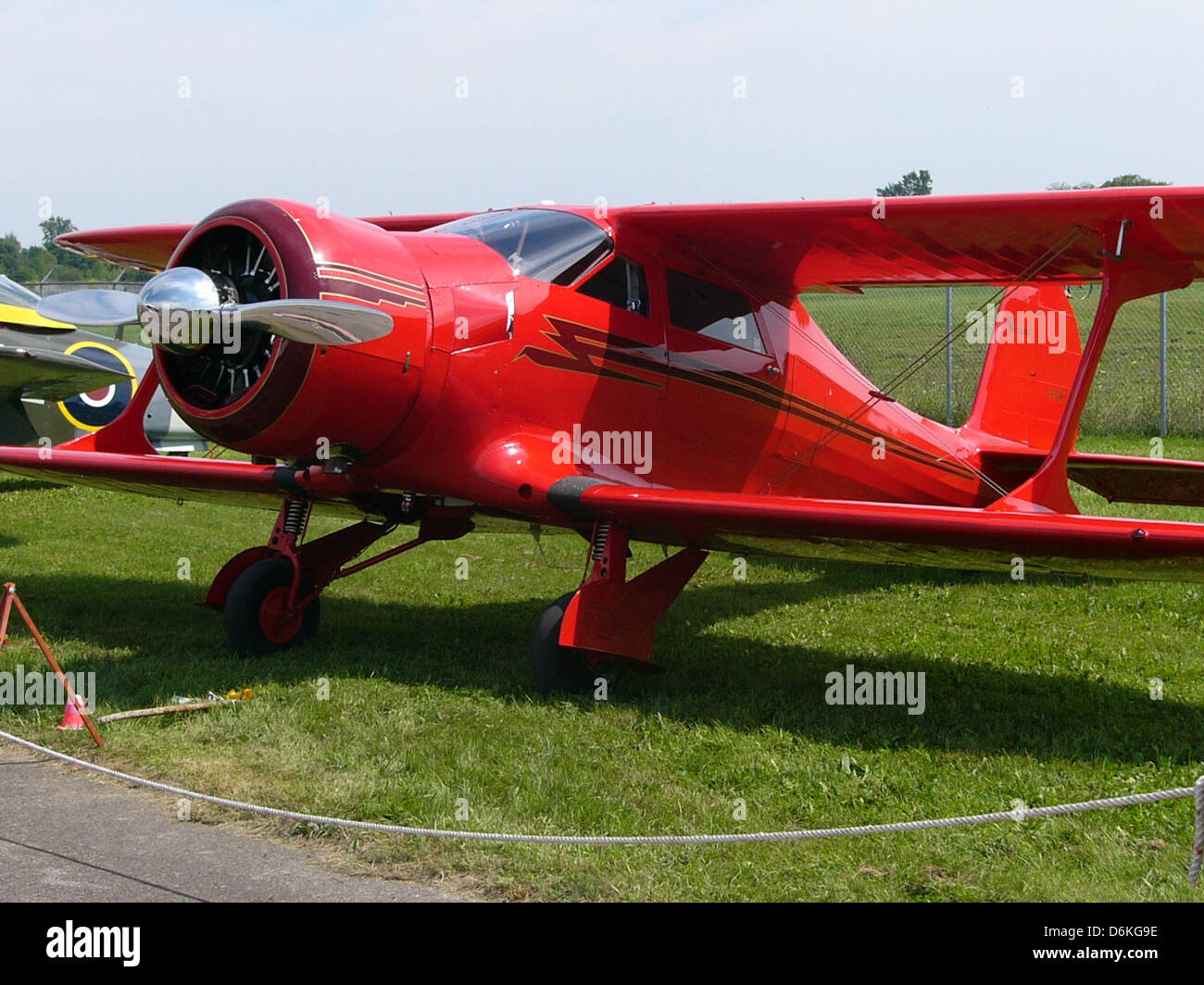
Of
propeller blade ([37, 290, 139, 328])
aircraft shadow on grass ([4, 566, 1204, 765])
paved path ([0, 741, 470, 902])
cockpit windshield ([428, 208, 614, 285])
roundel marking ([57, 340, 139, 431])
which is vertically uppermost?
cockpit windshield ([428, 208, 614, 285])

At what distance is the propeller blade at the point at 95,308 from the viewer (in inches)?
278

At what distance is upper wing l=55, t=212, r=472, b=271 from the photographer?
9.01 meters

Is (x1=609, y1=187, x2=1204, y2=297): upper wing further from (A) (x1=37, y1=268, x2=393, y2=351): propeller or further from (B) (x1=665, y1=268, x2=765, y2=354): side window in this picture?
(A) (x1=37, y1=268, x2=393, y2=351): propeller

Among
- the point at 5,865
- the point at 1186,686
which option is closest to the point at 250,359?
the point at 5,865

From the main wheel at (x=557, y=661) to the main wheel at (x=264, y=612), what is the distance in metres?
1.84

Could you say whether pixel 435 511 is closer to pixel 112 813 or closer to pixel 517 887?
pixel 112 813

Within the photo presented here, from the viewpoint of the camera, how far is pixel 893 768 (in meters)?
5.34

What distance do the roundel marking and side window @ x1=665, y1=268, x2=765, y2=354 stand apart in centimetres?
853

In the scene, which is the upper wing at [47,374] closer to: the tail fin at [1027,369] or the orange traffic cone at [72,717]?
the orange traffic cone at [72,717]

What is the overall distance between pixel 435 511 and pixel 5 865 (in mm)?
3606

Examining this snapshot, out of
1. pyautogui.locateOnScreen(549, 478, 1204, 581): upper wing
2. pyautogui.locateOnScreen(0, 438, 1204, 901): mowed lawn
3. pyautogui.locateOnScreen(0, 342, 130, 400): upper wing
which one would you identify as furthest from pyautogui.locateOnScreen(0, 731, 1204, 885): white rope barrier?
pyautogui.locateOnScreen(0, 342, 130, 400): upper wing

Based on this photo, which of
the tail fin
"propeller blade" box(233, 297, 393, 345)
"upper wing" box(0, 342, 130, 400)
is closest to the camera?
"propeller blade" box(233, 297, 393, 345)

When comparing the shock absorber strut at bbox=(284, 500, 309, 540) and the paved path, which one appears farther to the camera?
the shock absorber strut at bbox=(284, 500, 309, 540)
